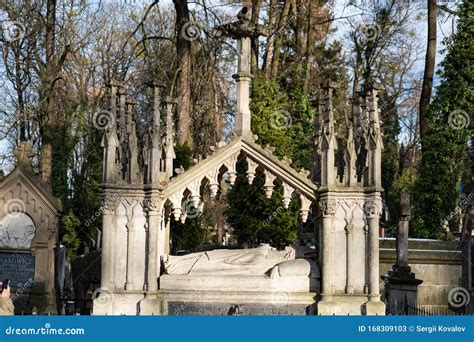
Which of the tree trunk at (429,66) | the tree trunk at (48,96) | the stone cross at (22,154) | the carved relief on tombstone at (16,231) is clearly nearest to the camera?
the carved relief on tombstone at (16,231)

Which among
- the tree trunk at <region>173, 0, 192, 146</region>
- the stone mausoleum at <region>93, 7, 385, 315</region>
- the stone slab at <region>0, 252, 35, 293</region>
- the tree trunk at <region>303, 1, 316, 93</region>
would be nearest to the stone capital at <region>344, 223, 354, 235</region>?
the stone mausoleum at <region>93, 7, 385, 315</region>

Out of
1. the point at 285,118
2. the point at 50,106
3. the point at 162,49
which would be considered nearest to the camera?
the point at 285,118

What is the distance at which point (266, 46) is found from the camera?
2525cm

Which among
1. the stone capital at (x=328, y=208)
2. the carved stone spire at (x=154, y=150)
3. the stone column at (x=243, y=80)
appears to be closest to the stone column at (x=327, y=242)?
the stone capital at (x=328, y=208)

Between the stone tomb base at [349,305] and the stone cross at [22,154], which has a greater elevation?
the stone cross at [22,154]

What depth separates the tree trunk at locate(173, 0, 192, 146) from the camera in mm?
18783

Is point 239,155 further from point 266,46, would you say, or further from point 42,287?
point 266,46

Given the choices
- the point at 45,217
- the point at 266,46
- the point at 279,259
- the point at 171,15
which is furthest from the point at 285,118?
the point at 171,15

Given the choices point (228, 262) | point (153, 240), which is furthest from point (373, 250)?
point (153, 240)

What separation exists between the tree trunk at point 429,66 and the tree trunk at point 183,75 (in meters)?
9.40

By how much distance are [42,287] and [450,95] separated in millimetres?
16104

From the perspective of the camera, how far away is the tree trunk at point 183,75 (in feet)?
61.6

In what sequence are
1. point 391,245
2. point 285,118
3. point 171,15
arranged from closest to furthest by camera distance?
point 391,245, point 285,118, point 171,15

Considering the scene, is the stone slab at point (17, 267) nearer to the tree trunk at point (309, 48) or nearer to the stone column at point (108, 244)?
the stone column at point (108, 244)
